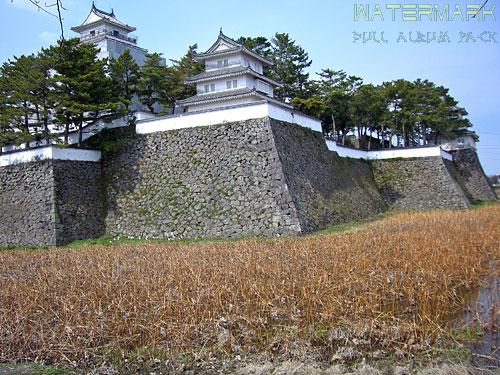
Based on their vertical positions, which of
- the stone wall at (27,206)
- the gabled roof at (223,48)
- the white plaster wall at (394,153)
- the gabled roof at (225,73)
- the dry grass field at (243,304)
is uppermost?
the gabled roof at (223,48)

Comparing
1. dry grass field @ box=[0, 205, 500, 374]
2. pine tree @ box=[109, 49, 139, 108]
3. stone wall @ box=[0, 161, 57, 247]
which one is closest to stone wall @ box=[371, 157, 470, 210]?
pine tree @ box=[109, 49, 139, 108]

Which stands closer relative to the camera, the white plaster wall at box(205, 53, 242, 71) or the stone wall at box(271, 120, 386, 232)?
the stone wall at box(271, 120, 386, 232)

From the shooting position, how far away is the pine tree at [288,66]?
1084 inches

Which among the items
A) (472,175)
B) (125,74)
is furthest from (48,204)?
(472,175)

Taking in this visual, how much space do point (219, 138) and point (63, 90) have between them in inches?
262

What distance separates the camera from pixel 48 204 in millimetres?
15117

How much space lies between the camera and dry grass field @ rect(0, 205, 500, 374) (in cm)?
457

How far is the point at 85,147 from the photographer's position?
679 inches

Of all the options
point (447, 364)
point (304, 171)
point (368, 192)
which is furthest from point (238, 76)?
point (447, 364)

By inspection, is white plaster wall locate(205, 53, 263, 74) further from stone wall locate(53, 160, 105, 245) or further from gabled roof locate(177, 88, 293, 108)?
stone wall locate(53, 160, 105, 245)

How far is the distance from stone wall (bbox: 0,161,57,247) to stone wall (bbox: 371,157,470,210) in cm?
1687

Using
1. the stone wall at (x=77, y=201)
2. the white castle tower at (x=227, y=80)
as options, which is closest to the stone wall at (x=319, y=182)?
the white castle tower at (x=227, y=80)

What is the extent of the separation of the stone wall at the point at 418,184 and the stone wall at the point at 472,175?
4084 millimetres

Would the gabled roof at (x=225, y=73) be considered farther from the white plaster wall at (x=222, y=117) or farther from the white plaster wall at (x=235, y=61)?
the white plaster wall at (x=222, y=117)
